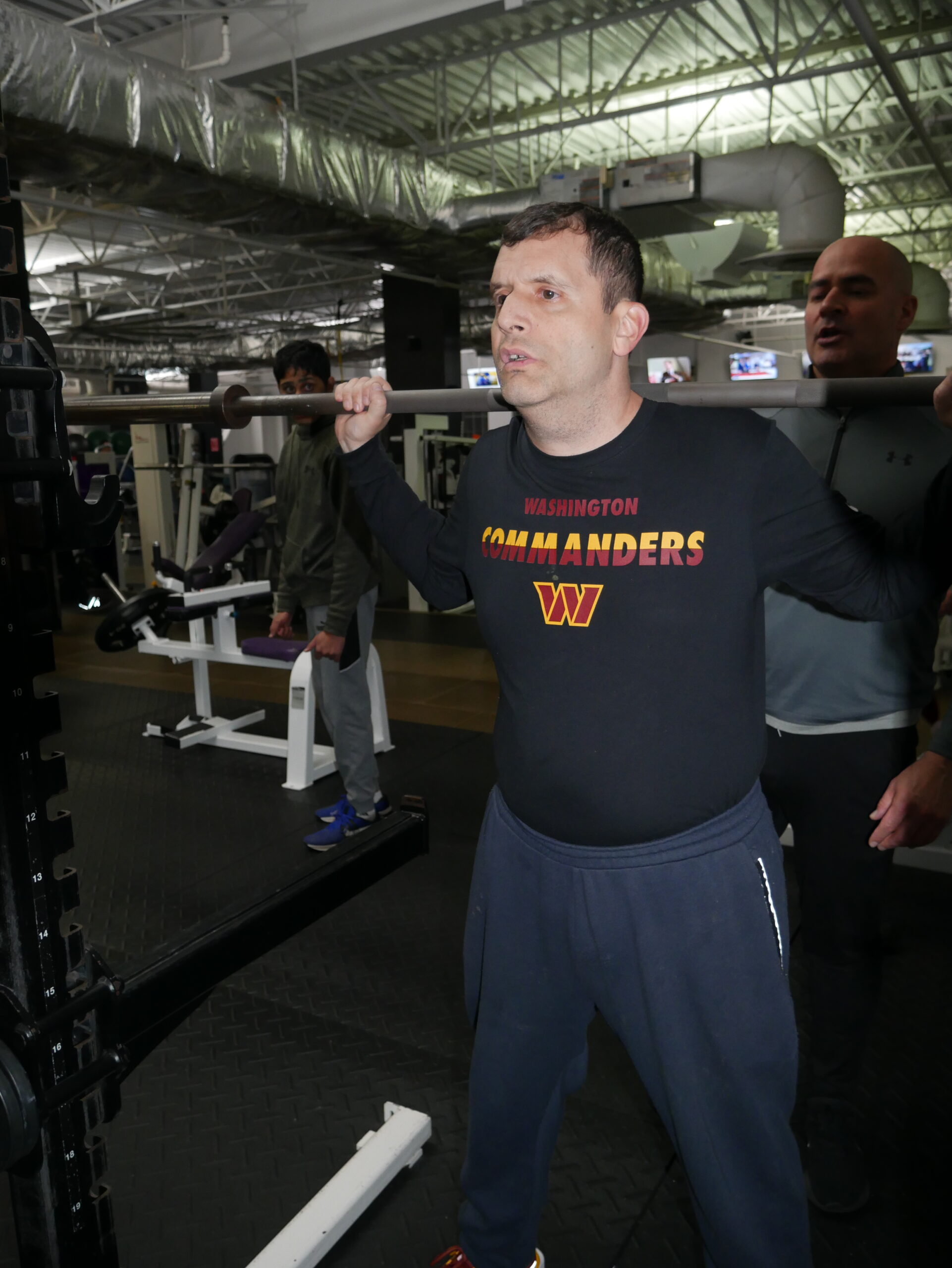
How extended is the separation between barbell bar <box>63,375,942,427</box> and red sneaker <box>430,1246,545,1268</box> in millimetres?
1272

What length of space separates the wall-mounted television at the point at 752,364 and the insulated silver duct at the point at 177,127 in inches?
390

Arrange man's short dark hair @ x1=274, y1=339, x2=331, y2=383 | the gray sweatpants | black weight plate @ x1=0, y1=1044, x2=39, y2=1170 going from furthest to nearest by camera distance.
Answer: the gray sweatpants → man's short dark hair @ x1=274, y1=339, x2=331, y2=383 → black weight plate @ x1=0, y1=1044, x2=39, y2=1170

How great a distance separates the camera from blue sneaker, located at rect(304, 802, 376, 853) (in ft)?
10.4

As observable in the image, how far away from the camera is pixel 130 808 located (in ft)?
12.1

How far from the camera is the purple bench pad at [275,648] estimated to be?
158 inches

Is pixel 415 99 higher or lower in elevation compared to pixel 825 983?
higher

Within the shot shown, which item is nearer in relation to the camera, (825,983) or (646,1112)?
(825,983)

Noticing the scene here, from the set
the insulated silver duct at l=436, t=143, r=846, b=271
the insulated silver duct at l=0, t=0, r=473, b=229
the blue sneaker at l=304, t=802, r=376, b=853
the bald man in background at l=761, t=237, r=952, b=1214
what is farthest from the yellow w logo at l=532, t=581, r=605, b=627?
the insulated silver duct at l=436, t=143, r=846, b=271

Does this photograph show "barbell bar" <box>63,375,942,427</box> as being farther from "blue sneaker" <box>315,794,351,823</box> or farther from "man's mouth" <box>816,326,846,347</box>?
"blue sneaker" <box>315,794,351,823</box>

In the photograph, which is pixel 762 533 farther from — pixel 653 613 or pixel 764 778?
pixel 764 778

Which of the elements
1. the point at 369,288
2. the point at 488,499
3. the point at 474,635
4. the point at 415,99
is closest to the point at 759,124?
the point at 415,99

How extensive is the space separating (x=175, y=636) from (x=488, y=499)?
6692 millimetres

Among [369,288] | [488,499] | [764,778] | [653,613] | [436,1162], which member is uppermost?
[369,288]

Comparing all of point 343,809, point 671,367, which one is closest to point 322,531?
point 343,809
